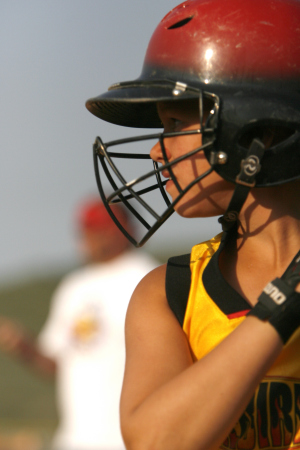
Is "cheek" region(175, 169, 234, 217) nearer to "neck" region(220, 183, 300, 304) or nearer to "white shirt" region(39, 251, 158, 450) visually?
"neck" region(220, 183, 300, 304)

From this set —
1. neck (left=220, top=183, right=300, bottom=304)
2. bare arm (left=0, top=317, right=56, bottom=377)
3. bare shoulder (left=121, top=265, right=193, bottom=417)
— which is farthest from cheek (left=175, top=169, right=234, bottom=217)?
bare arm (left=0, top=317, right=56, bottom=377)

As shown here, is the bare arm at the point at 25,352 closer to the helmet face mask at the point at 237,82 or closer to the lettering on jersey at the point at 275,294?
the helmet face mask at the point at 237,82

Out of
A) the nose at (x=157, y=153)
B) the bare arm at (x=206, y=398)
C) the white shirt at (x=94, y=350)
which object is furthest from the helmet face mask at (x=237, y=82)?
the white shirt at (x=94, y=350)

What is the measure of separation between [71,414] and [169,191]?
9.77ft

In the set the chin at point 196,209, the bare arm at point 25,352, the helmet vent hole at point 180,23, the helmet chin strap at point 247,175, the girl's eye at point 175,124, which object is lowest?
the bare arm at point 25,352

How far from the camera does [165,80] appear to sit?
7.27ft

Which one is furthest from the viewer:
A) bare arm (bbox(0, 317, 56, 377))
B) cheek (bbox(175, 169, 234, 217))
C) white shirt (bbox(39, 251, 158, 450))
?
bare arm (bbox(0, 317, 56, 377))

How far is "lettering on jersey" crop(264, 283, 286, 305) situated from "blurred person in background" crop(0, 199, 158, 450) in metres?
2.89

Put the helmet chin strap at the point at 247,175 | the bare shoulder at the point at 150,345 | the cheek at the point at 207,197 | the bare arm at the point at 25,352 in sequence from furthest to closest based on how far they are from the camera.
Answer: the bare arm at the point at 25,352 < the cheek at the point at 207,197 < the helmet chin strap at the point at 247,175 < the bare shoulder at the point at 150,345

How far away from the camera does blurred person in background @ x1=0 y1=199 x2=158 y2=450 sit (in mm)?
4672

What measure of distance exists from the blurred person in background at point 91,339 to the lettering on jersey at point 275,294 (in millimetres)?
2890

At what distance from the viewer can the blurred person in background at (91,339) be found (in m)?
4.67

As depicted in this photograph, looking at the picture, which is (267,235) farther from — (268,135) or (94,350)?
(94,350)

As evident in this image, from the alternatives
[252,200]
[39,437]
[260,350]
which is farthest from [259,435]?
[39,437]
